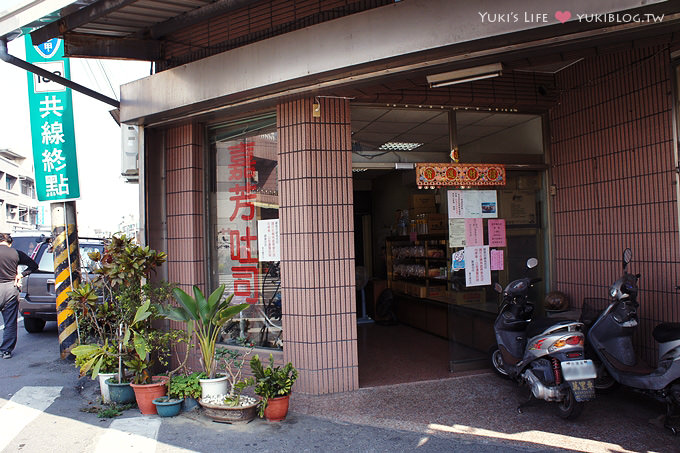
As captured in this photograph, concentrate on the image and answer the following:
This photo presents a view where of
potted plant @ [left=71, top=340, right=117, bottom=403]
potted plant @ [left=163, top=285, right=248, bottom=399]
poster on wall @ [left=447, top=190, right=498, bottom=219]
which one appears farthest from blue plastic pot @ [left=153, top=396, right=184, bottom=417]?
poster on wall @ [left=447, top=190, right=498, bottom=219]

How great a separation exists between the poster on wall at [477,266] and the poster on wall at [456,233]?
5.4 inches

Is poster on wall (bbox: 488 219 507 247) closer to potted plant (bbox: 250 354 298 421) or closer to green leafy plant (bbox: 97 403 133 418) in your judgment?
potted plant (bbox: 250 354 298 421)

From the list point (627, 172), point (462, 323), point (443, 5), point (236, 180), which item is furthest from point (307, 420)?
point (627, 172)

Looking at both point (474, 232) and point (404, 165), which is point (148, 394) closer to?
point (404, 165)

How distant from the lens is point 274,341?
574 centimetres

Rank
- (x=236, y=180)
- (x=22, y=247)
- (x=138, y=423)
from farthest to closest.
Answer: (x=22, y=247) < (x=236, y=180) < (x=138, y=423)

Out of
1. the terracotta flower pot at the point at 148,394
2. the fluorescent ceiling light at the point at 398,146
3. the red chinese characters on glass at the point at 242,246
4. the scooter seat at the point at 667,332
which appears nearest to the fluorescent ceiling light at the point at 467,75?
the fluorescent ceiling light at the point at 398,146

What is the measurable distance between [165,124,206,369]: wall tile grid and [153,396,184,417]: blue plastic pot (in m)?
1.32

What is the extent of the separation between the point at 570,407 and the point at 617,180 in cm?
261

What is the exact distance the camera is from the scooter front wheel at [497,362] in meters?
5.58

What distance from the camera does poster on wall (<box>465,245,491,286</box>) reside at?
19.7ft

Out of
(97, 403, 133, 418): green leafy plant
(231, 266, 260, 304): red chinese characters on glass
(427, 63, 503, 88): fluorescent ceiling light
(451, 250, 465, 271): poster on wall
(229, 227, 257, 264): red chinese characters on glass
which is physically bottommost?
(97, 403, 133, 418): green leafy plant

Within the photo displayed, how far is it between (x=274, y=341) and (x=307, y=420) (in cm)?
142

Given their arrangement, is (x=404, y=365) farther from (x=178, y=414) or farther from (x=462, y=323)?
(x=178, y=414)
